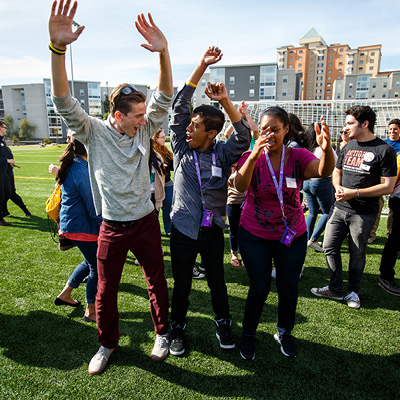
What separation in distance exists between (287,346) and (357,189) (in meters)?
1.75

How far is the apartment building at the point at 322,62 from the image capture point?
101 meters

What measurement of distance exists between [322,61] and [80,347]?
12195 centimetres

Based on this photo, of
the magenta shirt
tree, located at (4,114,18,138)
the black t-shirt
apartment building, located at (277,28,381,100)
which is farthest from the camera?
apartment building, located at (277,28,381,100)

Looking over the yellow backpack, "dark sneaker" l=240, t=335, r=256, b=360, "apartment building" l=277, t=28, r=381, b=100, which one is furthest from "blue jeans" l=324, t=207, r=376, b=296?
"apartment building" l=277, t=28, r=381, b=100

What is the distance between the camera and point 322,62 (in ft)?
342

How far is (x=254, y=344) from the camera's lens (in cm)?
265

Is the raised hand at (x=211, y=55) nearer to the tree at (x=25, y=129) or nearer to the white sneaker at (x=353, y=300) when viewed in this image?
the white sneaker at (x=353, y=300)

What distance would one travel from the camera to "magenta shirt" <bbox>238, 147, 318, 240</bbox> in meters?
2.41

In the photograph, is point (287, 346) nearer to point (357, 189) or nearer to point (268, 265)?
point (268, 265)

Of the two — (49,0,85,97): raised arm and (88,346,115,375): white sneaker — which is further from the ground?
(49,0,85,97): raised arm

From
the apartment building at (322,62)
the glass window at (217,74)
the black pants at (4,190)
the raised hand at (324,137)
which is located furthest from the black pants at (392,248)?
the apartment building at (322,62)

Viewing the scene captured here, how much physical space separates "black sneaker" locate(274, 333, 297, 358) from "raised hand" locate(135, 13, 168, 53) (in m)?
2.59

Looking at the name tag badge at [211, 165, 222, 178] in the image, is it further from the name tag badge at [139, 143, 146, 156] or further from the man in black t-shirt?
the man in black t-shirt

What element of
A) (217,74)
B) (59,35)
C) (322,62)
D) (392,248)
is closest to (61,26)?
(59,35)
